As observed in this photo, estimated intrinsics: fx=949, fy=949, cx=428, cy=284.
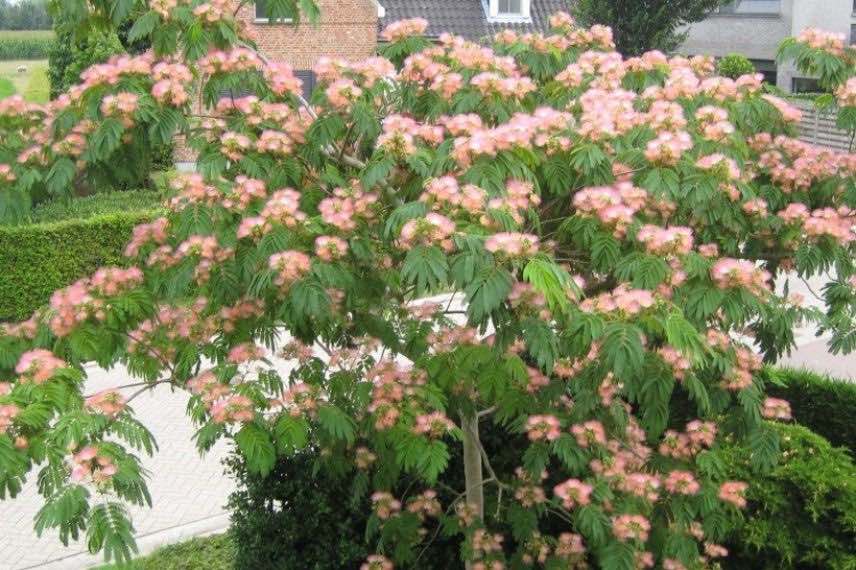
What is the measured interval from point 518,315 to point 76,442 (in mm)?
1722

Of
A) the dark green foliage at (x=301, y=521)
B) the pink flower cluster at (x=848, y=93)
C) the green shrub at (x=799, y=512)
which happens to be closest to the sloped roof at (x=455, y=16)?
the dark green foliage at (x=301, y=521)

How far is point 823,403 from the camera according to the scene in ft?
27.8

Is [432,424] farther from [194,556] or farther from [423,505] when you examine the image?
[194,556]

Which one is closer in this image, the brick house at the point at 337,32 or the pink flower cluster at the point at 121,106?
the pink flower cluster at the point at 121,106

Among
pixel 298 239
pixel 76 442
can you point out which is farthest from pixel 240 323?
pixel 76 442

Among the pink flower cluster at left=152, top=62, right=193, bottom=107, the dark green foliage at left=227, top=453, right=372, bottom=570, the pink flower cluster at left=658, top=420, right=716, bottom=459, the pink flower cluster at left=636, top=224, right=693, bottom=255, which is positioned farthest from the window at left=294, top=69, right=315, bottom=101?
the pink flower cluster at left=636, top=224, right=693, bottom=255

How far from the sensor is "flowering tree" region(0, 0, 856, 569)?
11.9 feet

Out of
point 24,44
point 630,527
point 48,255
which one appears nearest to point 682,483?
point 630,527

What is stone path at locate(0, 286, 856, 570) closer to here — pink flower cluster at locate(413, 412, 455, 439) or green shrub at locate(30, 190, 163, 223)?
pink flower cluster at locate(413, 412, 455, 439)

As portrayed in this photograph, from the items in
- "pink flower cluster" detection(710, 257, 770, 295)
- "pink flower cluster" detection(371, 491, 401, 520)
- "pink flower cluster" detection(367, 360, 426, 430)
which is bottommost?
"pink flower cluster" detection(371, 491, 401, 520)

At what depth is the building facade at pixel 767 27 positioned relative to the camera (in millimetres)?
31875

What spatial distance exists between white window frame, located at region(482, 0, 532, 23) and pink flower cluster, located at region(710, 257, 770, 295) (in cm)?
2109

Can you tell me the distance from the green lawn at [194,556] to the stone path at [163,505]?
0.22 metres

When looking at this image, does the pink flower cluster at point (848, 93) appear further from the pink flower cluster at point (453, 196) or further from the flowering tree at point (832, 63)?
the pink flower cluster at point (453, 196)
